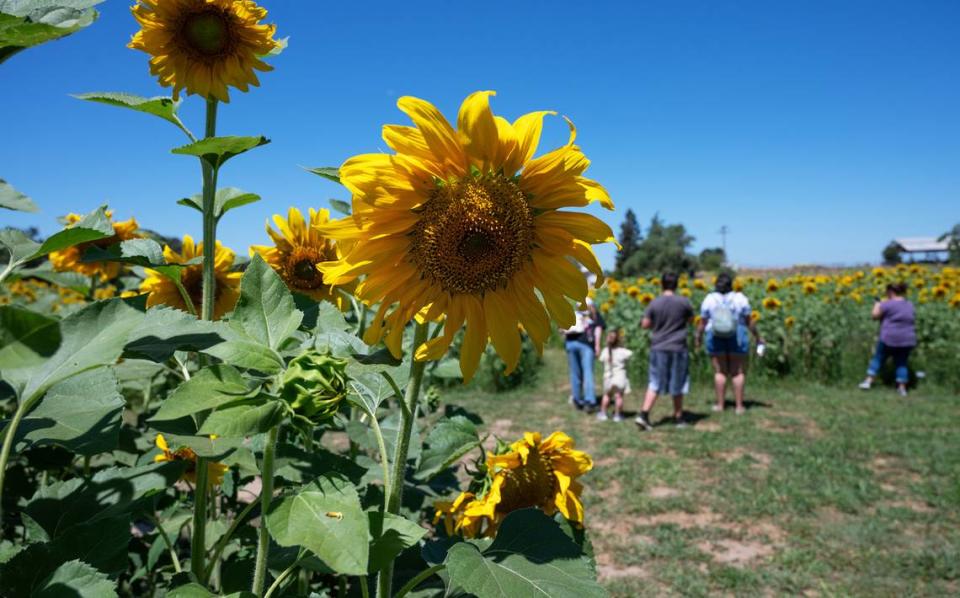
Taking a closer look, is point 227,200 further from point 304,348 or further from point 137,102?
point 304,348

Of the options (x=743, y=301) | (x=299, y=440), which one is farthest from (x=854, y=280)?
(x=299, y=440)

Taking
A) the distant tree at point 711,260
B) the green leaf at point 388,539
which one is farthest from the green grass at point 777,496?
the distant tree at point 711,260

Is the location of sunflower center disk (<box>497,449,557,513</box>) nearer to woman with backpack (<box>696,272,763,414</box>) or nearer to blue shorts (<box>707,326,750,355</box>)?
woman with backpack (<box>696,272,763,414</box>)

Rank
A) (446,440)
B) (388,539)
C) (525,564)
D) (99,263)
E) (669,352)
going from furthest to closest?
(669,352), (99,263), (446,440), (525,564), (388,539)

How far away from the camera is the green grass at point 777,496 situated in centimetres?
389

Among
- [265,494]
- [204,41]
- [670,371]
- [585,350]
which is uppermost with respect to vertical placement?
[204,41]

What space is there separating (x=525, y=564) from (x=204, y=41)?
1295 mm

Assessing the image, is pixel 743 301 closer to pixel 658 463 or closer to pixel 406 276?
pixel 658 463

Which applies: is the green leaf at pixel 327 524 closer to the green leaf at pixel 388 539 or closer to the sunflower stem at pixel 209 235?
the green leaf at pixel 388 539

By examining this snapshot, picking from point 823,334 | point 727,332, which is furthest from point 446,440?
point 823,334

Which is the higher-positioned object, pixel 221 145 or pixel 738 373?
pixel 221 145

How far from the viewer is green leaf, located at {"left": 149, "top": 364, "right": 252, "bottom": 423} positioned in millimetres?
657

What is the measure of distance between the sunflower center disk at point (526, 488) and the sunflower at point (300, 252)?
0.63 meters

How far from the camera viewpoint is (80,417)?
2.62 ft
